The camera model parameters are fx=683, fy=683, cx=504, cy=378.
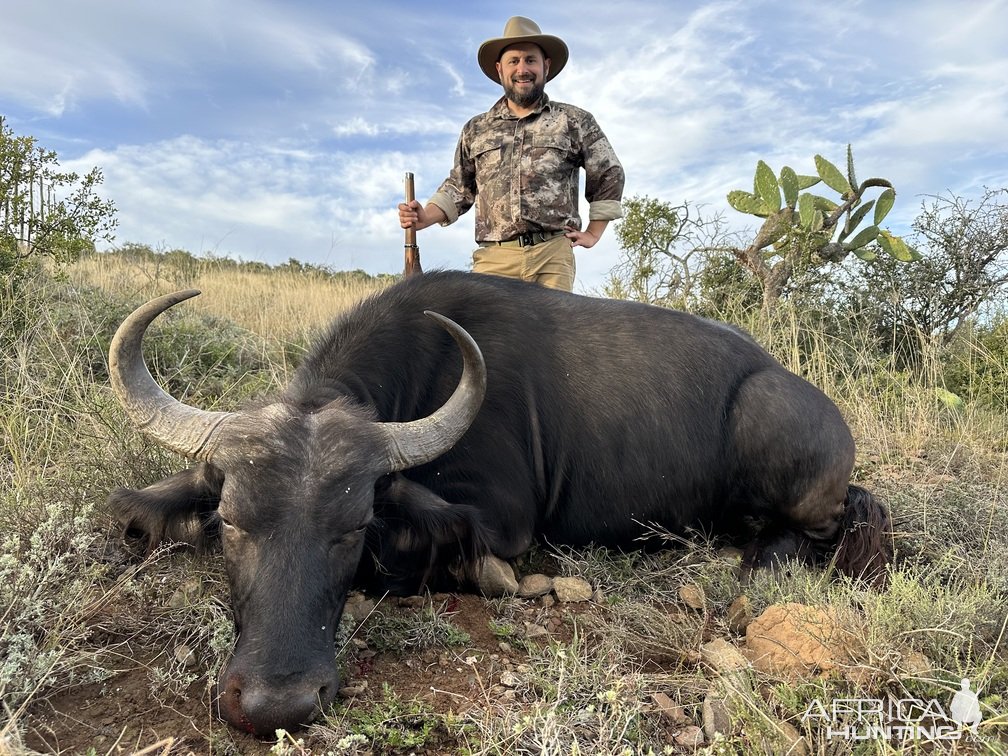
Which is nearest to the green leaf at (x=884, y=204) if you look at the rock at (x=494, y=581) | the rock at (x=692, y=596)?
the rock at (x=692, y=596)

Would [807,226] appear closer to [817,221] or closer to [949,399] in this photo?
[817,221]

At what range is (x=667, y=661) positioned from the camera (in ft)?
8.57

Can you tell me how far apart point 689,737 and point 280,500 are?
4.85ft

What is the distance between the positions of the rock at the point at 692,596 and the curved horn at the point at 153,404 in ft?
7.03

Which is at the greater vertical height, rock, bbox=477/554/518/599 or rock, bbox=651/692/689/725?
rock, bbox=477/554/518/599

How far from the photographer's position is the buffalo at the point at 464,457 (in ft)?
7.36

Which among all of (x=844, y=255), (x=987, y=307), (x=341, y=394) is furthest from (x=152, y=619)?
(x=987, y=307)

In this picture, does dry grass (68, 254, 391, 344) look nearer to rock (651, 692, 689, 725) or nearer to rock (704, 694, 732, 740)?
rock (651, 692, 689, 725)

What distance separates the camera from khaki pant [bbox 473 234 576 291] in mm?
5805

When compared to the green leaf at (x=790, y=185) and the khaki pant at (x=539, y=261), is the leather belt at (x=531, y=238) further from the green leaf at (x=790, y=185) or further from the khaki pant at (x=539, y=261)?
the green leaf at (x=790, y=185)

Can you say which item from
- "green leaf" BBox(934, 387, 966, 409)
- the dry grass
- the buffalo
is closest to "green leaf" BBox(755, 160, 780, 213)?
"green leaf" BBox(934, 387, 966, 409)

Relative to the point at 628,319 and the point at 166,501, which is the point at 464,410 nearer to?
the point at 166,501

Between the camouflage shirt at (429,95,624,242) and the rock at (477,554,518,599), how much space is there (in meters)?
3.40

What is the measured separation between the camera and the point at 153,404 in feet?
8.78
